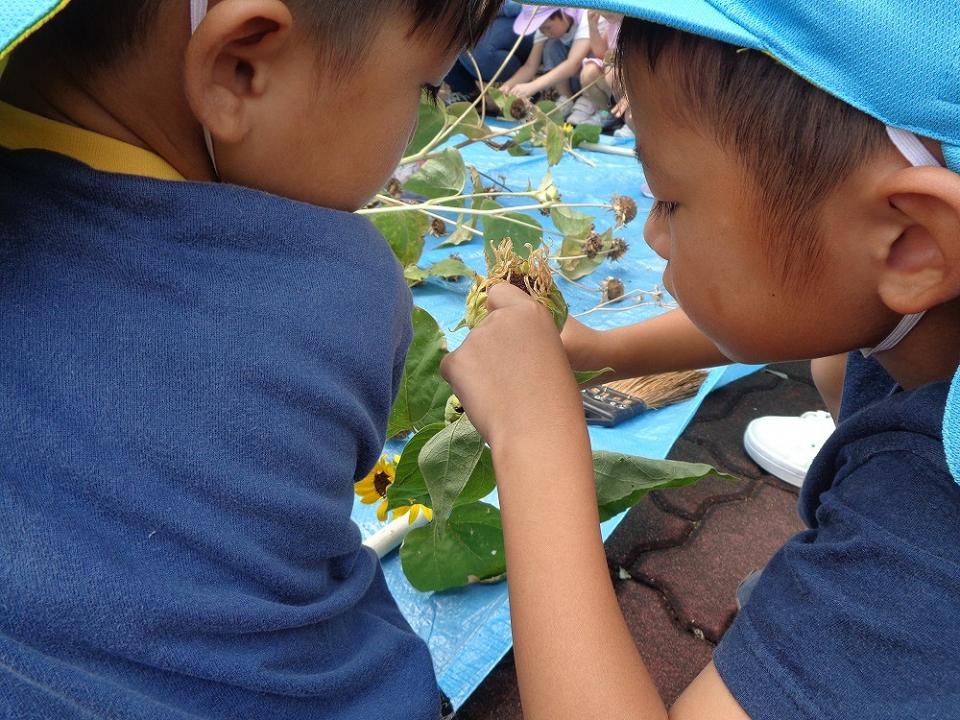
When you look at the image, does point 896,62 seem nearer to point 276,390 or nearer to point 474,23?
point 474,23

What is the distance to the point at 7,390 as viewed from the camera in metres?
0.47

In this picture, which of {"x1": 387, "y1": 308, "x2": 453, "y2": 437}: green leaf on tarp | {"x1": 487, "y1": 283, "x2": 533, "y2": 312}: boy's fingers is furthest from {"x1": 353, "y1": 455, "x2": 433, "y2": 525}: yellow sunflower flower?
{"x1": 487, "y1": 283, "x2": 533, "y2": 312}: boy's fingers

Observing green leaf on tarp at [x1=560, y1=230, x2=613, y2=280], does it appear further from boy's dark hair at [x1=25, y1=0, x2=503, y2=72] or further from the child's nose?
boy's dark hair at [x1=25, y1=0, x2=503, y2=72]

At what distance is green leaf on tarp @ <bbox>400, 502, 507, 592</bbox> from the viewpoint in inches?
39.8

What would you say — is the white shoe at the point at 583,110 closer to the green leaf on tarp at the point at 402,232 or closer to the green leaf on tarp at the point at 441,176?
the green leaf on tarp at the point at 441,176

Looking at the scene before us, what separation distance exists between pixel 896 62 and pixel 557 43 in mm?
4803

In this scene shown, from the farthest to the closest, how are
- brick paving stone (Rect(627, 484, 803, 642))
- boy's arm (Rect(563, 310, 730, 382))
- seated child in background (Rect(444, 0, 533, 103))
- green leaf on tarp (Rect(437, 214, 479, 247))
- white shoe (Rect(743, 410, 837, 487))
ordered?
seated child in background (Rect(444, 0, 533, 103)) < green leaf on tarp (Rect(437, 214, 479, 247)) < white shoe (Rect(743, 410, 837, 487)) < brick paving stone (Rect(627, 484, 803, 642)) < boy's arm (Rect(563, 310, 730, 382))

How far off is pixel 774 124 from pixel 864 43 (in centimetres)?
8

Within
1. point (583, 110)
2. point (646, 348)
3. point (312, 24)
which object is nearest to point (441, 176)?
point (646, 348)

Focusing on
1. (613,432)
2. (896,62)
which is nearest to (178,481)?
(896,62)

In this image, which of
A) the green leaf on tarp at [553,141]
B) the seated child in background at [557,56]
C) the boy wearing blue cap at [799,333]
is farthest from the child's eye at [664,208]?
the seated child in background at [557,56]

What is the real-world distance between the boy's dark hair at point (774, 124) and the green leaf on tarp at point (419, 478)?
38 cm

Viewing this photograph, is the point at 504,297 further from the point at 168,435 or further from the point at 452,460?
the point at 168,435

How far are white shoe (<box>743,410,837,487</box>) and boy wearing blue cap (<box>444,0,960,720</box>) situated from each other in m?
0.84
